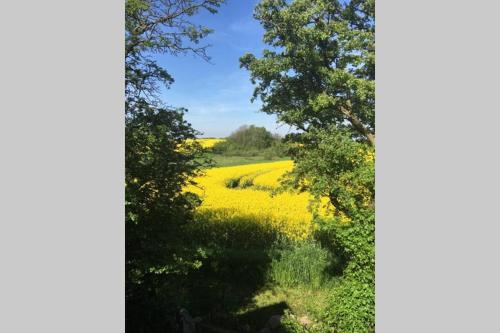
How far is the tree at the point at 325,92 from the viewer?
8078 millimetres

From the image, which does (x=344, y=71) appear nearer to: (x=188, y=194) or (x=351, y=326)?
(x=188, y=194)

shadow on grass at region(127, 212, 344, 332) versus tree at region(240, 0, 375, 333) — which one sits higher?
tree at region(240, 0, 375, 333)

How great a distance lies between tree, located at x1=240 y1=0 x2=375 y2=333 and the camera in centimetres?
808

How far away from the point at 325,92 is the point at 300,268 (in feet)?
14.9

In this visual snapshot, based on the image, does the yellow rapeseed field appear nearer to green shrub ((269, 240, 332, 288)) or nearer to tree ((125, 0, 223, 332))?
green shrub ((269, 240, 332, 288))

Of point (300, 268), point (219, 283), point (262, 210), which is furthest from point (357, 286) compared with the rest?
point (262, 210)

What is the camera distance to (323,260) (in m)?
10.0

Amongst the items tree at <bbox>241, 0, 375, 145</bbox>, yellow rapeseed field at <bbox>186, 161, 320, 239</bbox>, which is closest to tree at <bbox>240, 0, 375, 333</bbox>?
tree at <bbox>241, 0, 375, 145</bbox>

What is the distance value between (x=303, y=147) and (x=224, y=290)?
409 centimetres

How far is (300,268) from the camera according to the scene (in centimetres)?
980

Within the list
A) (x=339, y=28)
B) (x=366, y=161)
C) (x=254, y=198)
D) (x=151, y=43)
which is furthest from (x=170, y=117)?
(x=254, y=198)

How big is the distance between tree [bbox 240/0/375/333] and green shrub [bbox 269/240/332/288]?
0.73 meters

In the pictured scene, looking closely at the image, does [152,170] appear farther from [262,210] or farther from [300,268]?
[262,210]

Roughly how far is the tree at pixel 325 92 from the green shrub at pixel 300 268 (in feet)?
2.39
